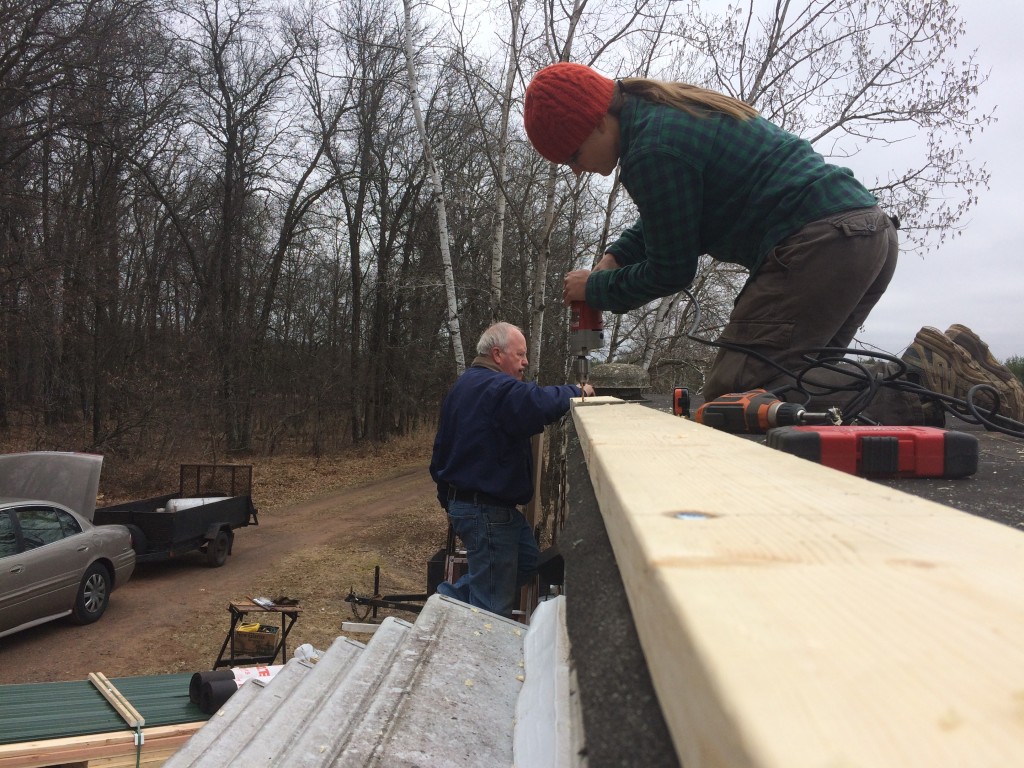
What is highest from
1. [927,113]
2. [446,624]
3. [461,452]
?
[927,113]

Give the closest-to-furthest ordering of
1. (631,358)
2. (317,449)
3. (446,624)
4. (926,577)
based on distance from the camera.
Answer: (926,577) < (446,624) < (631,358) < (317,449)

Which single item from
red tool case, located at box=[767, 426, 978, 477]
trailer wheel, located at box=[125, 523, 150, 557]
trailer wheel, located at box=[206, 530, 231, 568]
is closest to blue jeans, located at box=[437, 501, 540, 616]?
red tool case, located at box=[767, 426, 978, 477]

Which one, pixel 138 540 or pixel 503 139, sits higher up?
A: pixel 503 139

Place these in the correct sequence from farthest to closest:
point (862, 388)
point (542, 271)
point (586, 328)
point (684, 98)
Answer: point (542, 271) → point (586, 328) → point (862, 388) → point (684, 98)

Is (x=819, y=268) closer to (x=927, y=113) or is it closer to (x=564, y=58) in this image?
(x=564, y=58)

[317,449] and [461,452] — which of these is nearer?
[461,452]

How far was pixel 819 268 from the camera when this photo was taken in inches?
97.7

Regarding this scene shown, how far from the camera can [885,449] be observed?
1.70 metres

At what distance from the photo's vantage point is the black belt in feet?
14.0

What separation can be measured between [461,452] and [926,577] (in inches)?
149

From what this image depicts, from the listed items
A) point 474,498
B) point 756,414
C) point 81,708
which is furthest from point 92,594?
point 756,414

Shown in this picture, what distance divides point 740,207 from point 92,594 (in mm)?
9513

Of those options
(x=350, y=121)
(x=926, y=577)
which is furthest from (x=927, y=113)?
(x=350, y=121)

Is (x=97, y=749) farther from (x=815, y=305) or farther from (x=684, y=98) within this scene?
(x=684, y=98)
